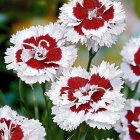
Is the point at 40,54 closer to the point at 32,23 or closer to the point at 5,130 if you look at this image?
the point at 5,130

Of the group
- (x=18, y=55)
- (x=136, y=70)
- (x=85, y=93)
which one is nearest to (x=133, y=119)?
(x=136, y=70)

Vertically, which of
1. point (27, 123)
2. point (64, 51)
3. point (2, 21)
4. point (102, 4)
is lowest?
point (27, 123)

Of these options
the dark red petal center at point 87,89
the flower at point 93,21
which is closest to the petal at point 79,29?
the flower at point 93,21

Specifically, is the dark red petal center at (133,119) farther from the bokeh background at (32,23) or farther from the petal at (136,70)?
the bokeh background at (32,23)

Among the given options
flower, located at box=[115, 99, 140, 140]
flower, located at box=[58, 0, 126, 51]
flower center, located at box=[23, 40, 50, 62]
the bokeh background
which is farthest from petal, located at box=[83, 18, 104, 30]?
the bokeh background

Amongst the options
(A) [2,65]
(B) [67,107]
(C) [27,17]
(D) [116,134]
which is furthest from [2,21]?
(B) [67,107]

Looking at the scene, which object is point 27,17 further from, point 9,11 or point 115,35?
point 115,35

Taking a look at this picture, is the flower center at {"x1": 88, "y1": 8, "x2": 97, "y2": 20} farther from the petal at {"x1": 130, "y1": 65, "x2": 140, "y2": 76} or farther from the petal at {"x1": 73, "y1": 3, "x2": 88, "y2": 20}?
the petal at {"x1": 130, "y1": 65, "x2": 140, "y2": 76}
